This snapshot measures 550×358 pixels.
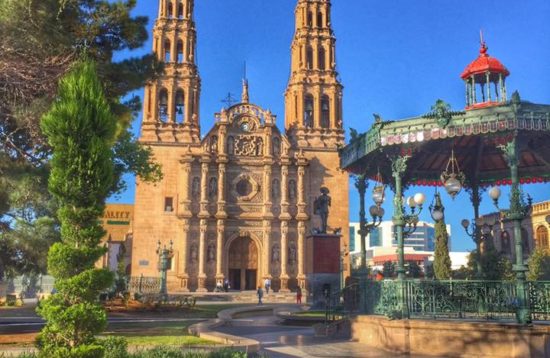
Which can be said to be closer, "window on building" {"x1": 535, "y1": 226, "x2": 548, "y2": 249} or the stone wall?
the stone wall

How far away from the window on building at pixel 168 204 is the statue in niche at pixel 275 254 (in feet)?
26.9

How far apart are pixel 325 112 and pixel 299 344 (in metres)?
34.0

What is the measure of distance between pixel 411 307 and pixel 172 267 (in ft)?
99.1

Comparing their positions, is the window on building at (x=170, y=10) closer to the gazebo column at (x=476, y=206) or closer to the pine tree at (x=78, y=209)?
the gazebo column at (x=476, y=206)

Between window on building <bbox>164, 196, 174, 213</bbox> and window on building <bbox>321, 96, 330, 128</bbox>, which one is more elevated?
window on building <bbox>321, 96, 330, 128</bbox>

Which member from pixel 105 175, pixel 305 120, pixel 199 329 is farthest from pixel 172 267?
pixel 105 175

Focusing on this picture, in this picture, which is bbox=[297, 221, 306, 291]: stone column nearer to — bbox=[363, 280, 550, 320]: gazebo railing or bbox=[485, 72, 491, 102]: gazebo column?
bbox=[485, 72, 491, 102]: gazebo column

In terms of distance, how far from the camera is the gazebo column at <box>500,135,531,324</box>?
9.38 m

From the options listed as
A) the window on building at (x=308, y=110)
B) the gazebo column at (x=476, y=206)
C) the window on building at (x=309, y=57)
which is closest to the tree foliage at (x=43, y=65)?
the gazebo column at (x=476, y=206)

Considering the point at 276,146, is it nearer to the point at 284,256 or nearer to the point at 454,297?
the point at 284,256

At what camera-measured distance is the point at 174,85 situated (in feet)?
137

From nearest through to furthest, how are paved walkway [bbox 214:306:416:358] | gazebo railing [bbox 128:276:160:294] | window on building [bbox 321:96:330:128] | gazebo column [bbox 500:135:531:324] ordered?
gazebo column [bbox 500:135:531:324]
paved walkway [bbox 214:306:416:358]
gazebo railing [bbox 128:276:160:294]
window on building [bbox 321:96:330:128]

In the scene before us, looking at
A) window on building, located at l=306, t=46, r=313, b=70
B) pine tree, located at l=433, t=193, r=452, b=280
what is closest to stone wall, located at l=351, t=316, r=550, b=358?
pine tree, located at l=433, t=193, r=452, b=280

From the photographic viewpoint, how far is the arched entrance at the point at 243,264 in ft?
132
